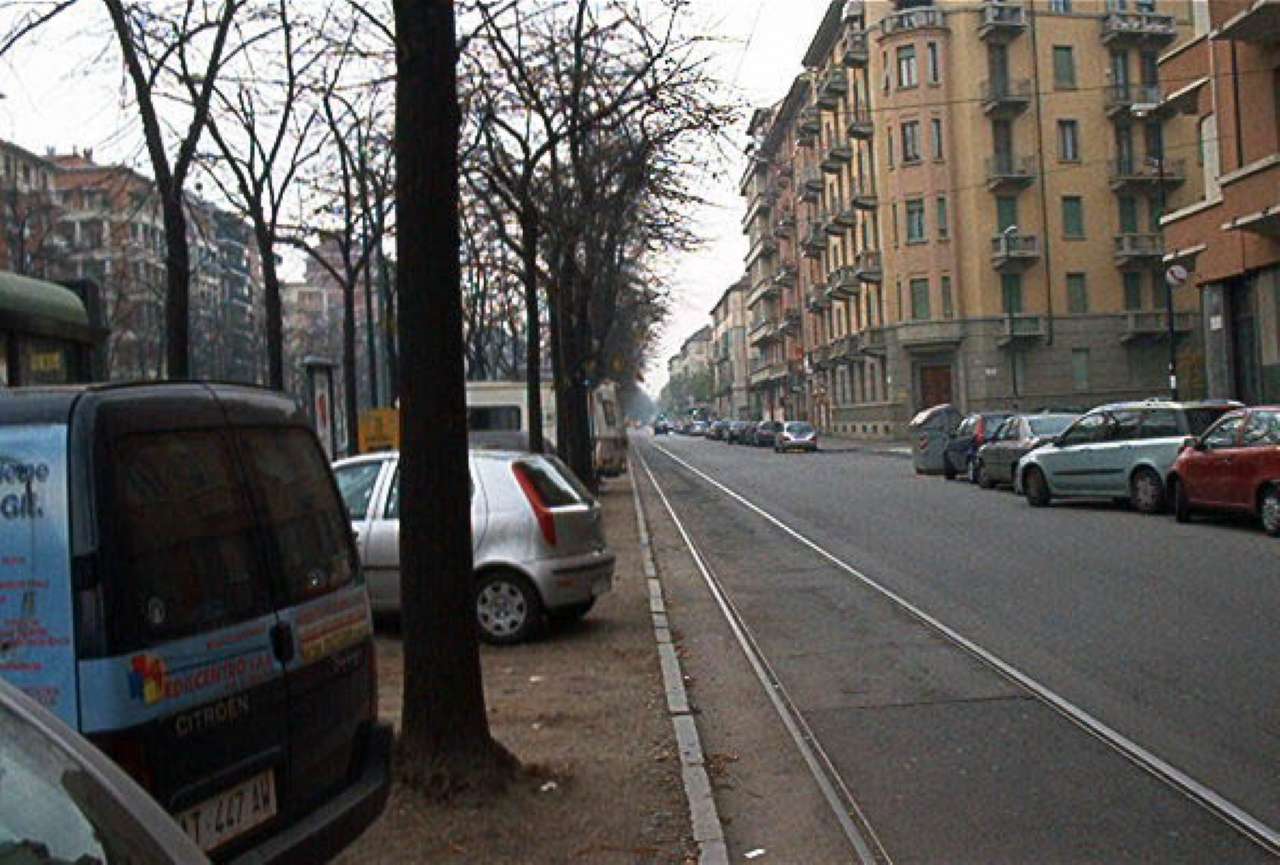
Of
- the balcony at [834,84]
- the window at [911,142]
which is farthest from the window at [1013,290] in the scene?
the balcony at [834,84]

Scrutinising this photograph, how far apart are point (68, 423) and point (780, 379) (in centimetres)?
9561

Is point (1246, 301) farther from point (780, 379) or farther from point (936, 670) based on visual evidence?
point (780, 379)

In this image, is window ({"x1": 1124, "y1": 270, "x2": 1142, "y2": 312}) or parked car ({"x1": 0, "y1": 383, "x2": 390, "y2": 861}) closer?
parked car ({"x1": 0, "y1": 383, "x2": 390, "y2": 861})

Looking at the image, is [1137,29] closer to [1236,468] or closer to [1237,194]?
[1237,194]

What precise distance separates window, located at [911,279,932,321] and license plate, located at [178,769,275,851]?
5642 centimetres

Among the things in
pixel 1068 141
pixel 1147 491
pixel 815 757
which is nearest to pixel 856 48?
pixel 1068 141

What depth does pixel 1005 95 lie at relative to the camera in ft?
187

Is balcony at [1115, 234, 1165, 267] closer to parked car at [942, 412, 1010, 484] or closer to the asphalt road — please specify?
parked car at [942, 412, 1010, 484]

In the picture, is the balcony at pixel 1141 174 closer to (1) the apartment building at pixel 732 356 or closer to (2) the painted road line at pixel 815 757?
(2) the painted road line at pixel 815 757

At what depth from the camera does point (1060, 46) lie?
191ft

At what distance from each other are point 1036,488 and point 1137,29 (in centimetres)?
4280

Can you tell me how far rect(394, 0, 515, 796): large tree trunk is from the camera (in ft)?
20.7

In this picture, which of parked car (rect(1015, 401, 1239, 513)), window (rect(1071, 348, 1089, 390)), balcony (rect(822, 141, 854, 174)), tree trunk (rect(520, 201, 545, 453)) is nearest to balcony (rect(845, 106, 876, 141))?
balcony (rect(822, 141, 854, 174))

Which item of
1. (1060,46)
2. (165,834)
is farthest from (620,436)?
(165,834)
